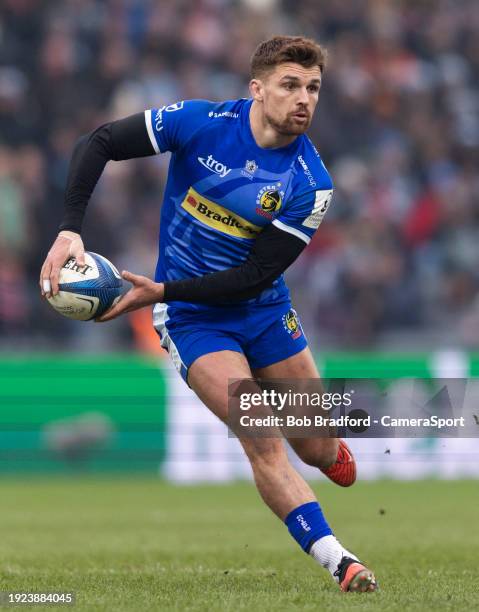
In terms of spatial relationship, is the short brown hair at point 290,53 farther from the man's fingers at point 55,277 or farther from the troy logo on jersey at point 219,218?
the man's fingers at point 55,277

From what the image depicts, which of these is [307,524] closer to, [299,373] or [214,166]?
[299,373]

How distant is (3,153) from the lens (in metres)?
14.1

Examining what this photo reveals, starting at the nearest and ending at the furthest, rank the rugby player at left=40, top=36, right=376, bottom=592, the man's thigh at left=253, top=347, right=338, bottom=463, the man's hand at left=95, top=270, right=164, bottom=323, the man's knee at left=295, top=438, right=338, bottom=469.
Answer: the man's hand at left=95, top=270, right=164, bottom=323
the rugby player at left=40, top=36, right=376, bottom=592
the man's thigh at left=253, top=347, right=338, bottom=463
the man's knee at left=295, top=438, right=338, bottom=469

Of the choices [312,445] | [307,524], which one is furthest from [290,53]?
[307,524]

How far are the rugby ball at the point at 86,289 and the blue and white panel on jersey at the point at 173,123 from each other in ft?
2.22

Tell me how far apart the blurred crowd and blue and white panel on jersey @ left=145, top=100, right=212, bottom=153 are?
7.19 m

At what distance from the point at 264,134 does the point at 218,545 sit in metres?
3.27

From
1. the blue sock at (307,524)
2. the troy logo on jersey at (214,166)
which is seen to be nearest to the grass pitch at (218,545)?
the blue sock at (307,524)

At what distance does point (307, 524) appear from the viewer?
5867 millimetres

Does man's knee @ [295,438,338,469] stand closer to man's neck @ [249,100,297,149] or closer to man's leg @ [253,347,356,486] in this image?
man's leg @ [253,347,356,486]

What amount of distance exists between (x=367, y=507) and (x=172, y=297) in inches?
223

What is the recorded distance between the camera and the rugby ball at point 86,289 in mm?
5781

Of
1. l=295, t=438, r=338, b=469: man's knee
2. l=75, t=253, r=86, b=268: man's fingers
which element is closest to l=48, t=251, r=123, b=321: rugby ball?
l=75, t=253, r=86, b=268: man's fingers

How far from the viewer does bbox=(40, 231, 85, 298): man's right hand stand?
5.78 metres
